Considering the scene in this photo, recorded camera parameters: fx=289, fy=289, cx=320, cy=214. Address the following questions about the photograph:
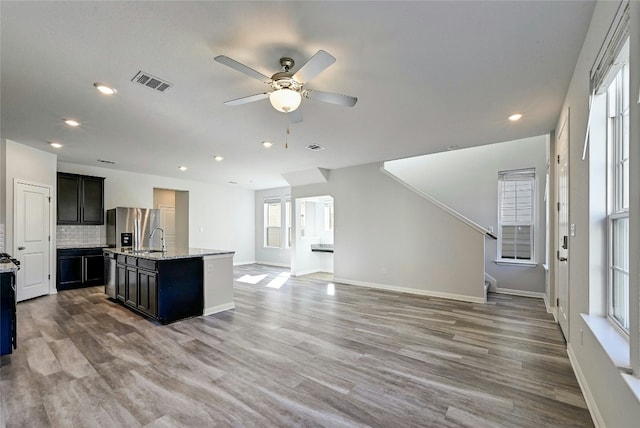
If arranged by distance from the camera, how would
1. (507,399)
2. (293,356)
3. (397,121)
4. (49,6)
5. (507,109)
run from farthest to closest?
1. (397,121)
2. (507,109)
3. (293,356)
4. (507,399)
5. (49,6)

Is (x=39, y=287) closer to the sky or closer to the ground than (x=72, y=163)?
closer to the ground

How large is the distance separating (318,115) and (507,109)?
2.20 m

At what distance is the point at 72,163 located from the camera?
6184mm

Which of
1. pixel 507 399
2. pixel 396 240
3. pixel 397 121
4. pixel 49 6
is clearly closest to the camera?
pixel 49 6

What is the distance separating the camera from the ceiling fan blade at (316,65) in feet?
6.20

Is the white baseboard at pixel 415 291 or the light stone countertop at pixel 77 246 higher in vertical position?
the light stone countertop at pixel 77 246

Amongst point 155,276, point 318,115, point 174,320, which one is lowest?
point 174,320

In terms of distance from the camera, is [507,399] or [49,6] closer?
[49,6]

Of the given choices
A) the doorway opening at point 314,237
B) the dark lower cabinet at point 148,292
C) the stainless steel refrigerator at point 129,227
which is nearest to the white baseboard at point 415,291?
the doorway opening at point 314,237

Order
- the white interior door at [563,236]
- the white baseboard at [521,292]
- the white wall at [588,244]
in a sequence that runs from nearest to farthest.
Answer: the white wall at [588,244] < the white interior door at [563,236] < the white baseboard at [521,292]

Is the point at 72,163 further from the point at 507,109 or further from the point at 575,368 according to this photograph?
the point at 575,368

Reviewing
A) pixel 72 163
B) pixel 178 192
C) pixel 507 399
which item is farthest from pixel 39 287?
pixel 507 399

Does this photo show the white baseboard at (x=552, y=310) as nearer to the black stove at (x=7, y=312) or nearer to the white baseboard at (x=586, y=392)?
the white baseboard at (x=586, y=392)

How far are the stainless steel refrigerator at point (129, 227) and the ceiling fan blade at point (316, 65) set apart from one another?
5.64 metres
